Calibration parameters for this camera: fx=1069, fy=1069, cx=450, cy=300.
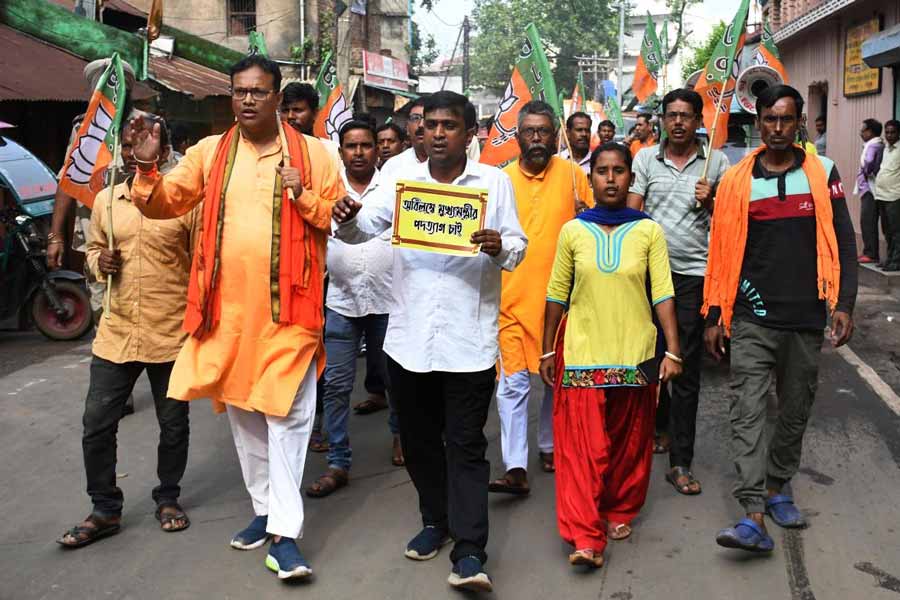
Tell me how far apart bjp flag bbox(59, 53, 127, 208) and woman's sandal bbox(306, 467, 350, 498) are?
180cm

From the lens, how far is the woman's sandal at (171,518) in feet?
16.1

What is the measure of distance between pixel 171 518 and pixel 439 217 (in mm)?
2006

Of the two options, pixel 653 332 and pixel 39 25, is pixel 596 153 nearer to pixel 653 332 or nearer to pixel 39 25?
pixel 653 332

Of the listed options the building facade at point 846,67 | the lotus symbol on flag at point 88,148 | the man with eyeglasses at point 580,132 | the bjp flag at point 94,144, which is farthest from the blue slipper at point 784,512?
the building facade at point 846,67

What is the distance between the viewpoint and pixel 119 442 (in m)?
6.50

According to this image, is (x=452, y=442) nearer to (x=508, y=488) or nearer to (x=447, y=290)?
(x=447, y=290)

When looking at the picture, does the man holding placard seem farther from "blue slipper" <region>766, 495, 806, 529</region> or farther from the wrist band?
"blue slipper" <region>766, 495, 806, 529</region>

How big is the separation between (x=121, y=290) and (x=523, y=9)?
61860mm

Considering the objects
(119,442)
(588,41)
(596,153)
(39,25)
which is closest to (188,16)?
(39,25)

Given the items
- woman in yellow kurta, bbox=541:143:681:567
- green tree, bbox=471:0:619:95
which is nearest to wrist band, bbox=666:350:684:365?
woman in yellow kurta, bbox=541:143:681:567

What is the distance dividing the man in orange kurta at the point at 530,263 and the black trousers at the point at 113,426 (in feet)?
5.15

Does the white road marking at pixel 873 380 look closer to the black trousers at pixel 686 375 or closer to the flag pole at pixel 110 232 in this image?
the black trousers at pixel 686 375

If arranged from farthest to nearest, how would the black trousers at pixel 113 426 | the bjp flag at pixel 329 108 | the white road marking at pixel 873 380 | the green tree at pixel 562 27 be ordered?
1. the green tree at pixel 562 27
2. the bjp flag at pixel 329 108
3. the white road marking at pixel 873 380
4. the black trousers at pixel 113 426

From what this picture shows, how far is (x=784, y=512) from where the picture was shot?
15.8ft
